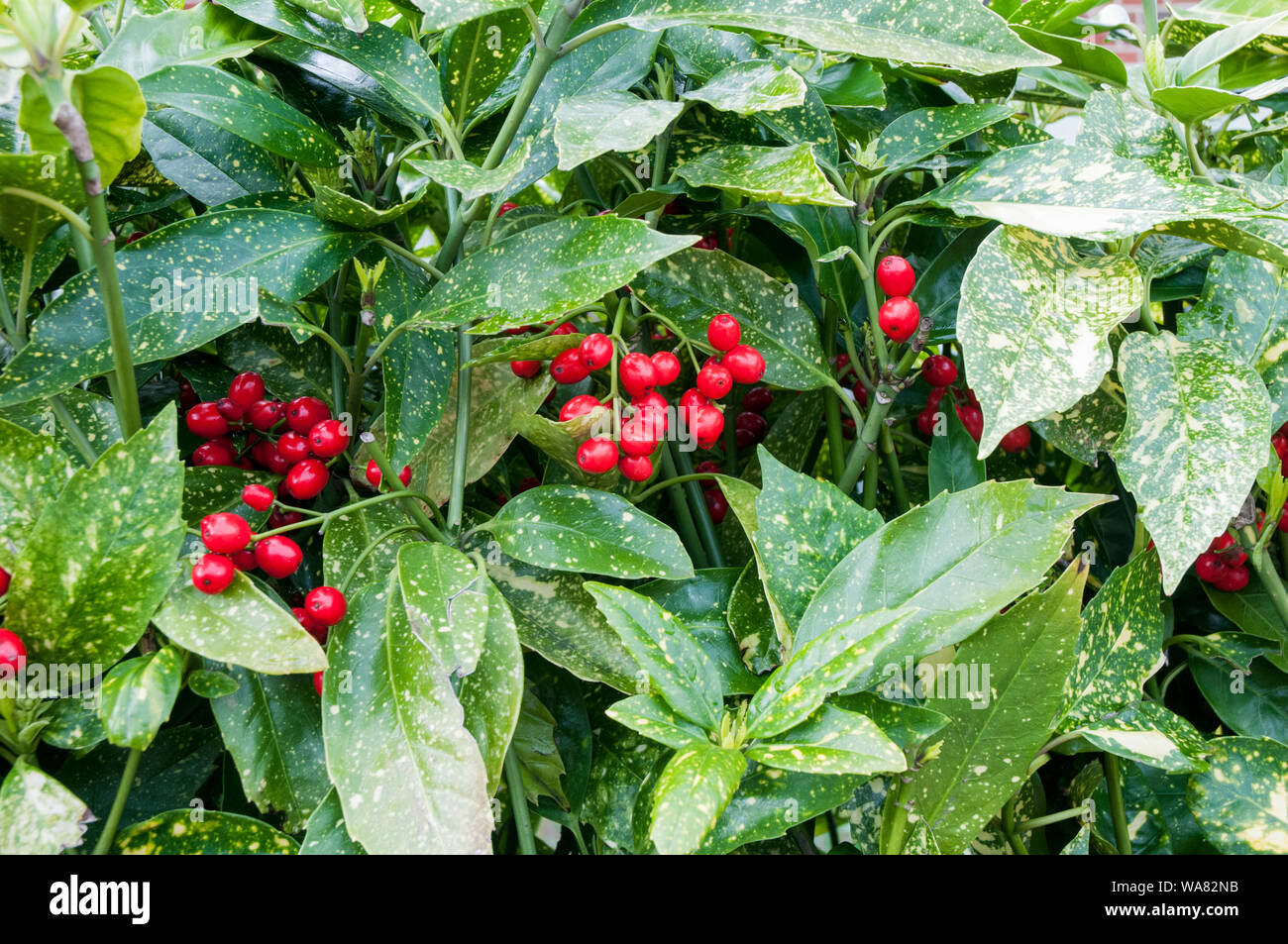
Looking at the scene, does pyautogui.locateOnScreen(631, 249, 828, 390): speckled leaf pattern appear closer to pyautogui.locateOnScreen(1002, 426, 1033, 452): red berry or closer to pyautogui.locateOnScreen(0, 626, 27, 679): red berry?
pyautogui.locateOnScreen(1002, 426, 1033, 452): red berry

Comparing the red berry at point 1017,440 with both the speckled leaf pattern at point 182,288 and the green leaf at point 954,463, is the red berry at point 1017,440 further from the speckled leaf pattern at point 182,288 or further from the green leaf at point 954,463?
the speckled leaf pattern at point 182,288

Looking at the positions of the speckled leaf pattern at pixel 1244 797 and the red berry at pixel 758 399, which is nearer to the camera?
the speckled leaf pattern at pixel 1244 797

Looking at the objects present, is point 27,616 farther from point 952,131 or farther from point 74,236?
point 952,131

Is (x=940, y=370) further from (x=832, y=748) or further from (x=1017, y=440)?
(x=832, y=748)

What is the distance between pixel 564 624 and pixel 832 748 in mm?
156

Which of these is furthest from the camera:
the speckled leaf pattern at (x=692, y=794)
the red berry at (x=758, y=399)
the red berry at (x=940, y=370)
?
the red berry at (x=758, y=399)

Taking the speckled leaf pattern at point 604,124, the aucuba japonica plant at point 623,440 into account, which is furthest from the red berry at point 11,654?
the speckled leaf pattern at point 604,124

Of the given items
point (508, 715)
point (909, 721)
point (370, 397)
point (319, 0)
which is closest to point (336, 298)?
point (370, 397)

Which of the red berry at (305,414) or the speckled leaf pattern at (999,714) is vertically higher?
the red berry at (305,414)

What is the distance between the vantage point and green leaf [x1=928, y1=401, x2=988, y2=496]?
52 cm

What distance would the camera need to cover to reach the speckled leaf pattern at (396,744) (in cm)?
38

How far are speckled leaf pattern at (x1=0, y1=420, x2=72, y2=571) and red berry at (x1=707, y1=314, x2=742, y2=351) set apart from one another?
32cm

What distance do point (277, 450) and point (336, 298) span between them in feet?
0.35
